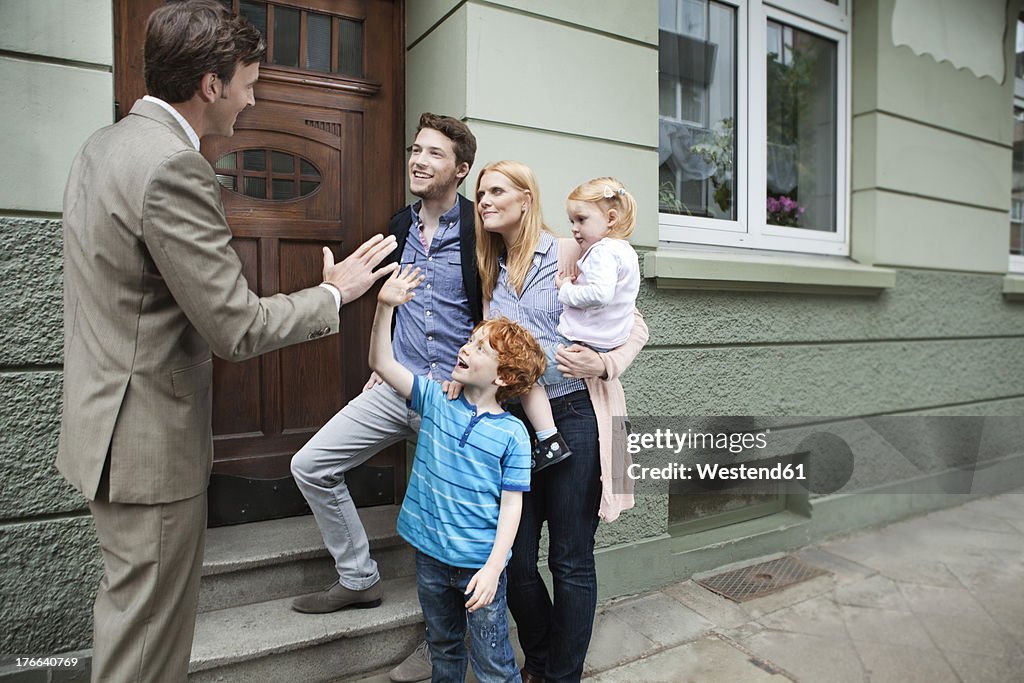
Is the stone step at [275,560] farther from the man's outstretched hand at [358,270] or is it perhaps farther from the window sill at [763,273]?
the window sill at [763,273]

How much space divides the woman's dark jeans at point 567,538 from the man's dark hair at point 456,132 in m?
0.99

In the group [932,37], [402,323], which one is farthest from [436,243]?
[932,37]

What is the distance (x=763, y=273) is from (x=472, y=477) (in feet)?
8.47

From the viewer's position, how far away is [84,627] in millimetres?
2562

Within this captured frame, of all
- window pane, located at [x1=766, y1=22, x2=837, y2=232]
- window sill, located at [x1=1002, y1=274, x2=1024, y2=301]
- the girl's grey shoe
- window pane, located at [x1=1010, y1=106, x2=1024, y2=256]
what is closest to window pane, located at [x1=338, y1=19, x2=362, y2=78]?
the girl's grey shoe

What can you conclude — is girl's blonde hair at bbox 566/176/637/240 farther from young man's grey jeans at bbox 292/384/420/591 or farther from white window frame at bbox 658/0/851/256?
white window frame at bbox 658/0/851/256

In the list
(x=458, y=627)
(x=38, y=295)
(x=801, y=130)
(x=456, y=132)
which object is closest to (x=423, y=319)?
(x=456, y=132)

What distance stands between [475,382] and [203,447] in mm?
757

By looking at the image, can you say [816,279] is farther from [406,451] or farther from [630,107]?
[406,451]

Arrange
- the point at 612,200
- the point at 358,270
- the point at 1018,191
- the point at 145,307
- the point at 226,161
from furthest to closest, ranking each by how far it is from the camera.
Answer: the point at 1018,191
the point at 226,161
the point at 612,200
the point at 358,270
the point at 145,307

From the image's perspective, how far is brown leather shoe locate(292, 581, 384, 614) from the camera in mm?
2867

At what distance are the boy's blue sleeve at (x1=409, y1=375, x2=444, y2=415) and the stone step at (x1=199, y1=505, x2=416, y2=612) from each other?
1.22 meters

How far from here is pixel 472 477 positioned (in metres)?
2.10

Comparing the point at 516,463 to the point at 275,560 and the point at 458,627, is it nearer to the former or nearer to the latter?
Result: the point at 458,627
